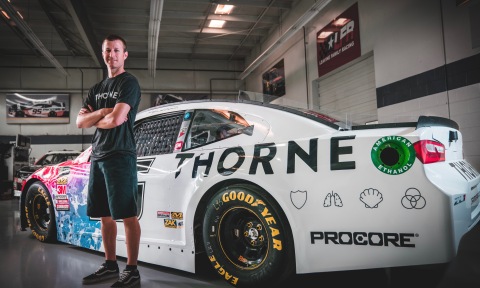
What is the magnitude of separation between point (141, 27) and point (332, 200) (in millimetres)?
11103

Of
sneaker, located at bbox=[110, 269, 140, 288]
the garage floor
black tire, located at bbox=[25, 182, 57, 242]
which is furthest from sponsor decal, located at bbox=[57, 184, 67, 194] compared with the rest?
sneaker, located at bbox=[110, 269, 140, 288]

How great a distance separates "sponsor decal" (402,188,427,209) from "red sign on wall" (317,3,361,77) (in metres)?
6.38

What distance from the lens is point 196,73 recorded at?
49.6ft

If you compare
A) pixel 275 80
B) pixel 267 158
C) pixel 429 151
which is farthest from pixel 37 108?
pixel 429 151

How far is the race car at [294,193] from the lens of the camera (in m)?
1.55

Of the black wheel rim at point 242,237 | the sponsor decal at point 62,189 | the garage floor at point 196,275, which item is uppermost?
the sponsor decal at point 62,189

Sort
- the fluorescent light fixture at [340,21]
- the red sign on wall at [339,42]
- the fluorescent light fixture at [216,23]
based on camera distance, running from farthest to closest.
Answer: the fluorescent light fixture at [216,23] < the fluorescent light fixture at [340,21] < the red sign on wall at [339,42]

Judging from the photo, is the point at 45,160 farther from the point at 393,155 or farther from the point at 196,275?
the point at 393,155

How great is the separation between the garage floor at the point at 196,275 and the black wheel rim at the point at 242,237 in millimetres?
222

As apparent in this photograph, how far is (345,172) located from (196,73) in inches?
555

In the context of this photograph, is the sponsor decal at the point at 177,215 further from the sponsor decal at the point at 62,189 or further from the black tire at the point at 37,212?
the black tire at the point at 37,212

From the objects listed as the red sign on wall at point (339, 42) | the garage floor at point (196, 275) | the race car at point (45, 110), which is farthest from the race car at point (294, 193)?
the race car at point (45, 110)

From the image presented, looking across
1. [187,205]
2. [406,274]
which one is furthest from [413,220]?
[187,205]

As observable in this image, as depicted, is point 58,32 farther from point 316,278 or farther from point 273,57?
point 316,278
